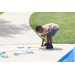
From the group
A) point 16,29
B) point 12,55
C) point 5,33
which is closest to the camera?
point 12,55

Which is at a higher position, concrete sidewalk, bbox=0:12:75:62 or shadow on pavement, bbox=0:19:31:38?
shadow on pavement, bbox=0:19:31:38

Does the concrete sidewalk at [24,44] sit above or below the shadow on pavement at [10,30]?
below

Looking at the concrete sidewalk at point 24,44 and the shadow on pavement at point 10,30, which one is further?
the shadow on pavement at point 10,30

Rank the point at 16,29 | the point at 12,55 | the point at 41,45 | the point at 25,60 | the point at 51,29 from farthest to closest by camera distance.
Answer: the point at 16,29
the point at 41,45
the point at 51,29
the point at 12,55
the point at 25,60

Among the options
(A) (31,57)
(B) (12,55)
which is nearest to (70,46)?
(A) (31,57)

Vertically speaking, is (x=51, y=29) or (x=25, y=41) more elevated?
(x=51, y=29)

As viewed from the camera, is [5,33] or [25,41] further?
[5,33]

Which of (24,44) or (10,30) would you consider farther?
(10,30)

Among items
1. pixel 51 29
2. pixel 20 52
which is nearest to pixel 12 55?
pixel 20 52

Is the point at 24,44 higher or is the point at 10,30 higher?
the point at 10,30

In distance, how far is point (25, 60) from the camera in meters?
5.52

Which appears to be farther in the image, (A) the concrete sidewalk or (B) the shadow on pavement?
(B) the shadow on pavement

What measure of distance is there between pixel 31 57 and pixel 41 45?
1.22 metres

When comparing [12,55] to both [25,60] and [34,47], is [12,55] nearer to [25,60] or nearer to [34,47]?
[25,60]
